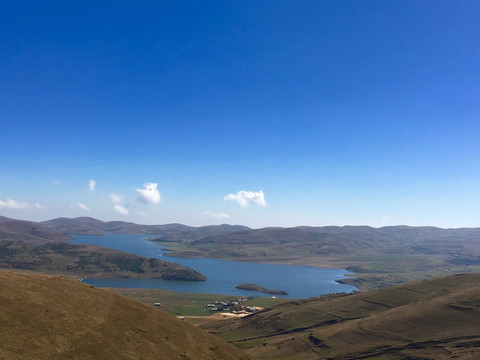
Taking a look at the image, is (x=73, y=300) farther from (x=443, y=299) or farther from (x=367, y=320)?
(x=443, y=299)

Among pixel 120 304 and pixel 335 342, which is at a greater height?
pixel 120 304

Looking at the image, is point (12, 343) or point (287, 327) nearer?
point (12, 343)

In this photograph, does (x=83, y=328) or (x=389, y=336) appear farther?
(x=389, y=336)

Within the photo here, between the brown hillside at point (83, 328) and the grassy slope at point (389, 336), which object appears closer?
the brown hillside at point (83, 328)

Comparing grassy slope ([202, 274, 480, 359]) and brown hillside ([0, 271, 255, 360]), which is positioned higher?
brown hillside ([0, 271, 255, 360])

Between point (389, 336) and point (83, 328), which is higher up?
point (83, 328)

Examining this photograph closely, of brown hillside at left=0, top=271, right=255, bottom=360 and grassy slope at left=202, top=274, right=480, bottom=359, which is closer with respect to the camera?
brown hillside at left=0, top=271, right=255, bottom=360

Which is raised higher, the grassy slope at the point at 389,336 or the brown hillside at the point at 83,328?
the brown hillside at the point at 83,328

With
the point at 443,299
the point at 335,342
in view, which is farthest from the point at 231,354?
the point at 443,299
